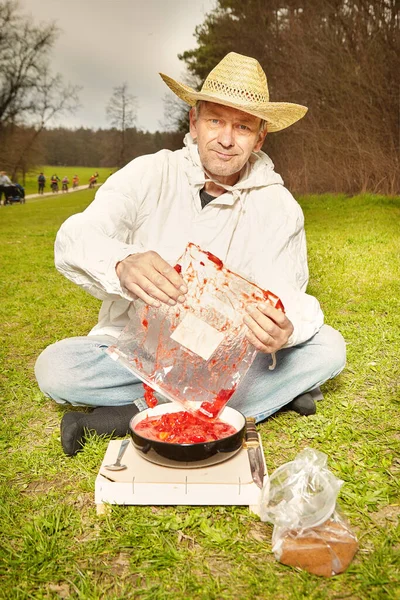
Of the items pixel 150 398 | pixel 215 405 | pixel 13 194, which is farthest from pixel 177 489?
pixel 13 194

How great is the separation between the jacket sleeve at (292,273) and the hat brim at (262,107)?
321mm

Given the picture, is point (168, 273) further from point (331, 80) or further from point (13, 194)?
point (13, 194)

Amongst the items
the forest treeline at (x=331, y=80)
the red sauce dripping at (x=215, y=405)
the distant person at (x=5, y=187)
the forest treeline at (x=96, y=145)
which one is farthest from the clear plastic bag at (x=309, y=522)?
the forest treeline at (x=96, y=145)

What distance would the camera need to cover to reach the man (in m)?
2.38

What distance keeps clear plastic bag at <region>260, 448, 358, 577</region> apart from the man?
2.11 feet

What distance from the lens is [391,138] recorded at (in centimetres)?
1238

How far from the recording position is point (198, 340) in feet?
6.63

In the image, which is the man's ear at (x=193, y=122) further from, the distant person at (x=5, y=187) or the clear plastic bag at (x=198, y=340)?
the distant person at (x=5, y=187)

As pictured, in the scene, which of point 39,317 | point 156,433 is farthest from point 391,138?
point 156,433

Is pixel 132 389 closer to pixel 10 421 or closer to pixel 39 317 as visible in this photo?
pixel 10 421

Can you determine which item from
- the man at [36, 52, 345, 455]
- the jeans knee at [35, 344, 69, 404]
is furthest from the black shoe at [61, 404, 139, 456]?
the jeans knee at [35, 344, 69, 404]

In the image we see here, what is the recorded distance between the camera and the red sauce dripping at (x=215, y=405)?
2.05 meters

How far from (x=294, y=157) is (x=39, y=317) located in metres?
12.7

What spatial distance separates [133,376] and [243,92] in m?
1.33
